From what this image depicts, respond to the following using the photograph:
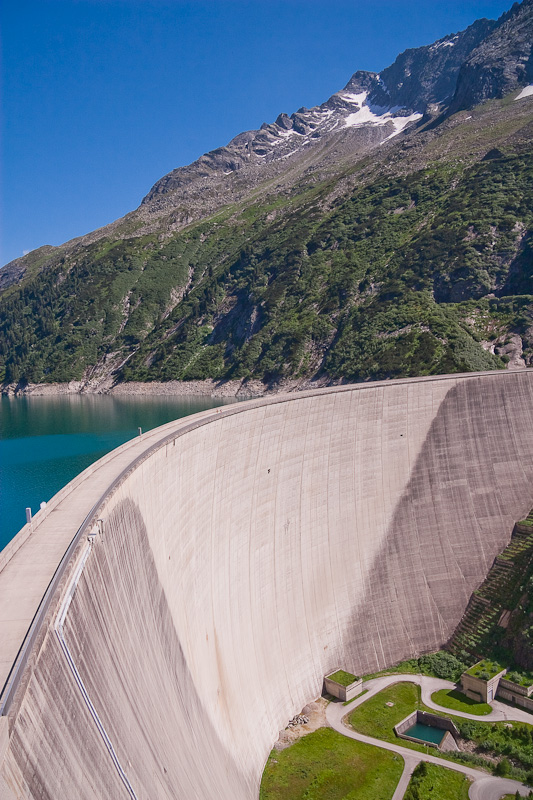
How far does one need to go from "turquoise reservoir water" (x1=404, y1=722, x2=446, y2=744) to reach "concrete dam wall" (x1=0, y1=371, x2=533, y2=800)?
4.15 metres

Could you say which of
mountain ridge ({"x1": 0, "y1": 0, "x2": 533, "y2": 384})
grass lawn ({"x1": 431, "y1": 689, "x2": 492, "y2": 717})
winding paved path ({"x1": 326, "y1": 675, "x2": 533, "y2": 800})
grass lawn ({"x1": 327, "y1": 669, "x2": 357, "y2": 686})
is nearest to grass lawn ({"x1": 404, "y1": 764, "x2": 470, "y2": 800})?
winding paved path ({"x1": 326, "y1": 675, "x2": 533, "y2": 800})

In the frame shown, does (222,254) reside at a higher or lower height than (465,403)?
higher

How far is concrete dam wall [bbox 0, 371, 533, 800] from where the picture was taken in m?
11.7

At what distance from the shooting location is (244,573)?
83.4 feet

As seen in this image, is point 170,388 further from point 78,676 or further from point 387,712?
point 78,676

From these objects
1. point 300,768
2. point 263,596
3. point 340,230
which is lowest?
point 300,768

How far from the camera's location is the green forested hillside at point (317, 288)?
8106cm

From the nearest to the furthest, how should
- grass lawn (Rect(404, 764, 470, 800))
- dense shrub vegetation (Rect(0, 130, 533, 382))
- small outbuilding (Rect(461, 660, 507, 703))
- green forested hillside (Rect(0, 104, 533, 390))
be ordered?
grass lawn (Rect(404, 764, 470, 800)) < small outbuilding (Rect(461, 660, 507, 703)) < dense shrub vegetation (Rect(0, 130, 533, 382)) < green forested hillside (Rect(0, 104, 533, 390))

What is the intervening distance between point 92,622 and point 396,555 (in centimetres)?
2372

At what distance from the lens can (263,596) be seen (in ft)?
86.7

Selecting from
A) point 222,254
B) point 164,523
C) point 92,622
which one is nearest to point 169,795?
point 92,622

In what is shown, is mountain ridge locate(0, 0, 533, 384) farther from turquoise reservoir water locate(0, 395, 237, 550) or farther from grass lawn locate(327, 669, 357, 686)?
grass lawn locate(327, 669, 357, 686)

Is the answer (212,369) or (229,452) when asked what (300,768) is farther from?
(212,369)

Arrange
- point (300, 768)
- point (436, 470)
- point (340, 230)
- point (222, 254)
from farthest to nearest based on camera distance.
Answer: point (222, 254)
point (340, 230)
point (436, 470)
point (300, 768)
